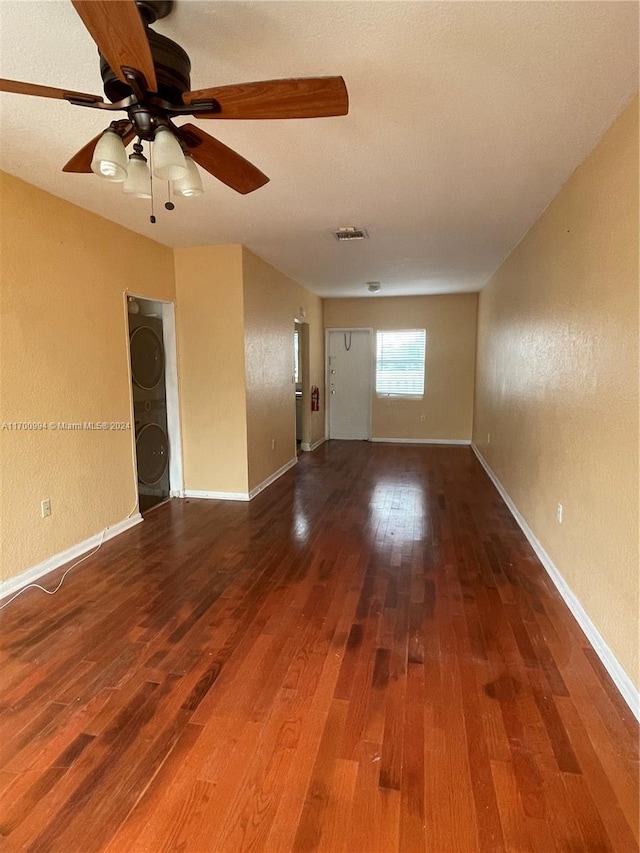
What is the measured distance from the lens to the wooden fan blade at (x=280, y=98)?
1246mm

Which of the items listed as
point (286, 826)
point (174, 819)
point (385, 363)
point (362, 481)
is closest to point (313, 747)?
point (286, 826)

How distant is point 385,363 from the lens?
7.68 m

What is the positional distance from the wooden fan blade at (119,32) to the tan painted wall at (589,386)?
189 cm

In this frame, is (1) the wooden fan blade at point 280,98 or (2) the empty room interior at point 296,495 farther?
(2) the empty room interior at point 296,495

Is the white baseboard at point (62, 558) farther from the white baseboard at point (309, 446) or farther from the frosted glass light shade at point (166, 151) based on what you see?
the white baseboard at point (309, 446)

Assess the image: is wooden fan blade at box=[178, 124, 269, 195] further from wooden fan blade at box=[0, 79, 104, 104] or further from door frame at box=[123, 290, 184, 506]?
door frame at box=[123, 290, 184, 506]

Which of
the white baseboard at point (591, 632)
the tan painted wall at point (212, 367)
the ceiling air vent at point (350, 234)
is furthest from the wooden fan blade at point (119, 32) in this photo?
the tan painted wall at point (212, 367)

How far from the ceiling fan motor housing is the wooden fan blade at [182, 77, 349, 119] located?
120 millimetres

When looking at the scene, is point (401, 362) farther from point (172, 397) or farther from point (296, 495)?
point (172, 397)

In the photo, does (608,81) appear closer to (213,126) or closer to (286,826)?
(213,126)

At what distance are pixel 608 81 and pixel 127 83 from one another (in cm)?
181

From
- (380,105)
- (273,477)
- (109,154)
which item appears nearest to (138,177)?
(109,154)

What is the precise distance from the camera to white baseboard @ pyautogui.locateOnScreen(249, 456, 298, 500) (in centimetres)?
463

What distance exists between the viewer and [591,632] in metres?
2.15
